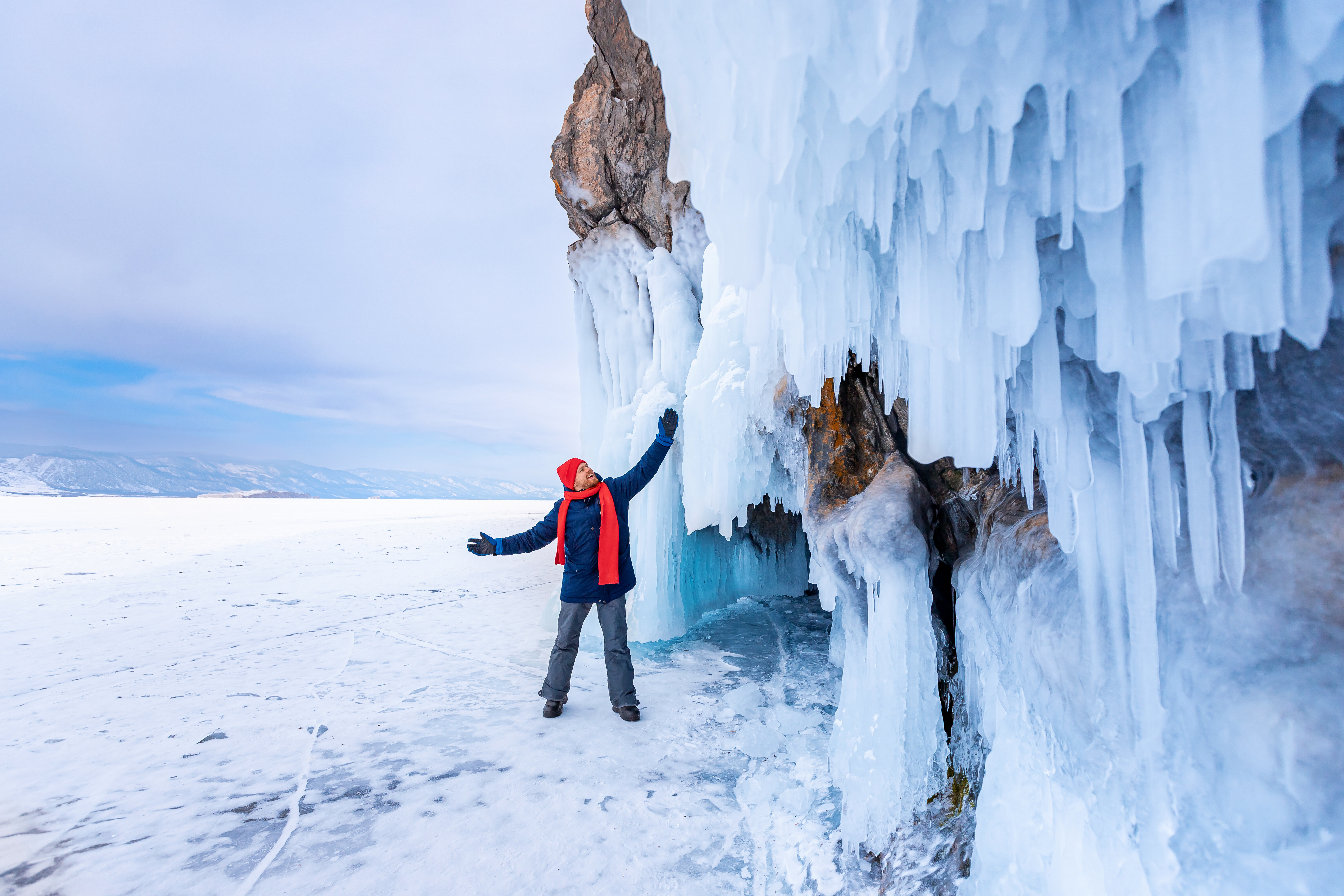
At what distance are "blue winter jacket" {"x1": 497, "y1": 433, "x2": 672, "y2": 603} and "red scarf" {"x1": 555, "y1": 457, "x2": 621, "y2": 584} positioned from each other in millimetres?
22

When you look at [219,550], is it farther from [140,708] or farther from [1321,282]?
[1321,282]

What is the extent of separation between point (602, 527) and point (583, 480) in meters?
0.38

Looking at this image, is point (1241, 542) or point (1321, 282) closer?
point (1321, 282)

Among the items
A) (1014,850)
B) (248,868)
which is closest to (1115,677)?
(1014,850)

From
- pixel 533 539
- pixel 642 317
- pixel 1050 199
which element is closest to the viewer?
pixel 1050 199

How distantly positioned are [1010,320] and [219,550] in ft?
57.4

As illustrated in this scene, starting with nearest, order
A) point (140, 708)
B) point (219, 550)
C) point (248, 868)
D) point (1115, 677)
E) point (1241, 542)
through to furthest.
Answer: point (1241, 542) < point (1115, 677) < point (248, 868) < point (140, 708) < point (219, 550)

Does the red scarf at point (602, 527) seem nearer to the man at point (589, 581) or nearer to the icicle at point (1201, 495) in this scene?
the man at point (589, 581)

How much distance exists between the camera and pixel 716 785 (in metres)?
3.16

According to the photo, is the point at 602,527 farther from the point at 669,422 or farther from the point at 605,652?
the point at 669,422

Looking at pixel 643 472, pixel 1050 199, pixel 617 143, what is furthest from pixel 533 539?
pixel 617 143

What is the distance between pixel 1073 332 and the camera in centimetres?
182

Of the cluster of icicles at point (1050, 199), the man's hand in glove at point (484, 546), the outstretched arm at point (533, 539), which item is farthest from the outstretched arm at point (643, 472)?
the cluster of icicles at point (1050, 199)

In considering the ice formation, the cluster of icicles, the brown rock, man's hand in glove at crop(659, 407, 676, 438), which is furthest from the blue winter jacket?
the brown rock
